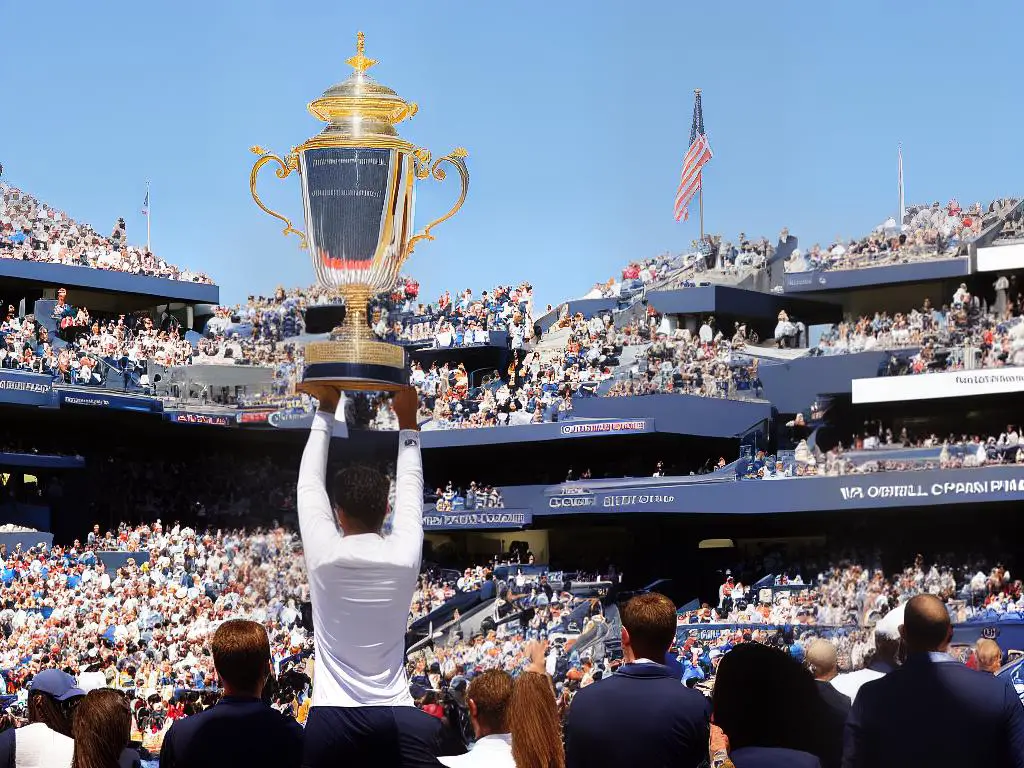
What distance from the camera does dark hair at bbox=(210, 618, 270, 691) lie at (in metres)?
4.71

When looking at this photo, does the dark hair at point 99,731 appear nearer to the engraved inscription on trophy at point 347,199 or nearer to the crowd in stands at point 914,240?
the engraved inscription on trophy at point 347,199

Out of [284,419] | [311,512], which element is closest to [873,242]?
[284,419]

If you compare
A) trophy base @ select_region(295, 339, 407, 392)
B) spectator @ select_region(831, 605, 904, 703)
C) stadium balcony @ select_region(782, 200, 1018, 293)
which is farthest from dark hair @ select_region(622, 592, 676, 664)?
stadium balcony @ select_region(782, 200, 1018, 293)

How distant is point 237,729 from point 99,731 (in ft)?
1.50

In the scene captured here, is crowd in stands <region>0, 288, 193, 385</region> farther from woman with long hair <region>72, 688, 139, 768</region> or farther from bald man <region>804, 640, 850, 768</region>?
woman with long hair <region>72, 688, 139, 768</region>

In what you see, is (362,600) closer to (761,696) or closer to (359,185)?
(761,696)

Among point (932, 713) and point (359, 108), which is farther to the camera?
point (359, 108)

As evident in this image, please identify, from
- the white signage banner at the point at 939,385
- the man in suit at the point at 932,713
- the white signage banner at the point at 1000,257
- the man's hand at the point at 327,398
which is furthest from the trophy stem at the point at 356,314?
the white signage banner at the point at 1000,257

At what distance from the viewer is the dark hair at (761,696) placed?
4262 mm

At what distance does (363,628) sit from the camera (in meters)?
4.84

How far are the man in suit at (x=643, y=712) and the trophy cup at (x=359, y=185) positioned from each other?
4222 mm

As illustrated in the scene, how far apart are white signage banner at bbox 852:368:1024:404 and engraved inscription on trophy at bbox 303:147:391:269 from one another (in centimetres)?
1964

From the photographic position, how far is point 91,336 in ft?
113

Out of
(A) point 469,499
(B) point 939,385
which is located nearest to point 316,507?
(B) point 939,385
